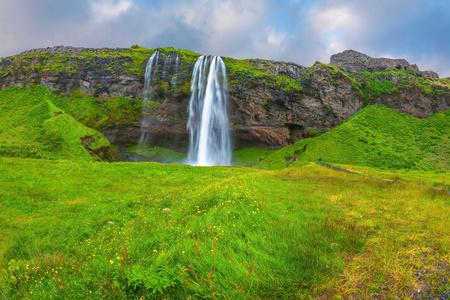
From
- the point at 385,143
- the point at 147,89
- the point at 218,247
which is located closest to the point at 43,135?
the point at 147,89

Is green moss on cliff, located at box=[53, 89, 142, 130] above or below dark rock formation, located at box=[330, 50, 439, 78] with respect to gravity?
below

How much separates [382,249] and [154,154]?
66.7m

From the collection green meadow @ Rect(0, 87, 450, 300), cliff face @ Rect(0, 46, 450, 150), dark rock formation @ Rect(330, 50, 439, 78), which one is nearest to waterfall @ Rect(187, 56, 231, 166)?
cliff face @ Rect(0, 46, 450, 150)

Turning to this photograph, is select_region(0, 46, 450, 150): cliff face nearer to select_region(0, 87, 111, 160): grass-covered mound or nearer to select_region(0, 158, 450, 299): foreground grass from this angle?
select_region(0, 87, 111, 160): grass-covered mound

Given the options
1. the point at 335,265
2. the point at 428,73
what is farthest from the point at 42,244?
the point at 428,73

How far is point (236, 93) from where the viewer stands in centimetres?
6397

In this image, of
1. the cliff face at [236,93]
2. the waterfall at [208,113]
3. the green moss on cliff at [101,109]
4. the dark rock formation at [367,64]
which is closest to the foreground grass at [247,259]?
the waterfall at [208,113]

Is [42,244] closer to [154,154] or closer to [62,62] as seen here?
[154,154]

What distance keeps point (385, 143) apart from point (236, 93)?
38.3 metres

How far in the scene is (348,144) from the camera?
147 feet

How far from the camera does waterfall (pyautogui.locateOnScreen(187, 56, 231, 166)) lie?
61500 mm

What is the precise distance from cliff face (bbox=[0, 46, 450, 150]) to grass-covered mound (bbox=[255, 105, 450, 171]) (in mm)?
→ 15320

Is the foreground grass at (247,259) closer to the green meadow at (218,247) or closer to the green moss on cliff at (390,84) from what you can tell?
the green meadow at (218,247)

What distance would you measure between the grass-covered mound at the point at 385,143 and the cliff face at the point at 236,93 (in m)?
15.3
